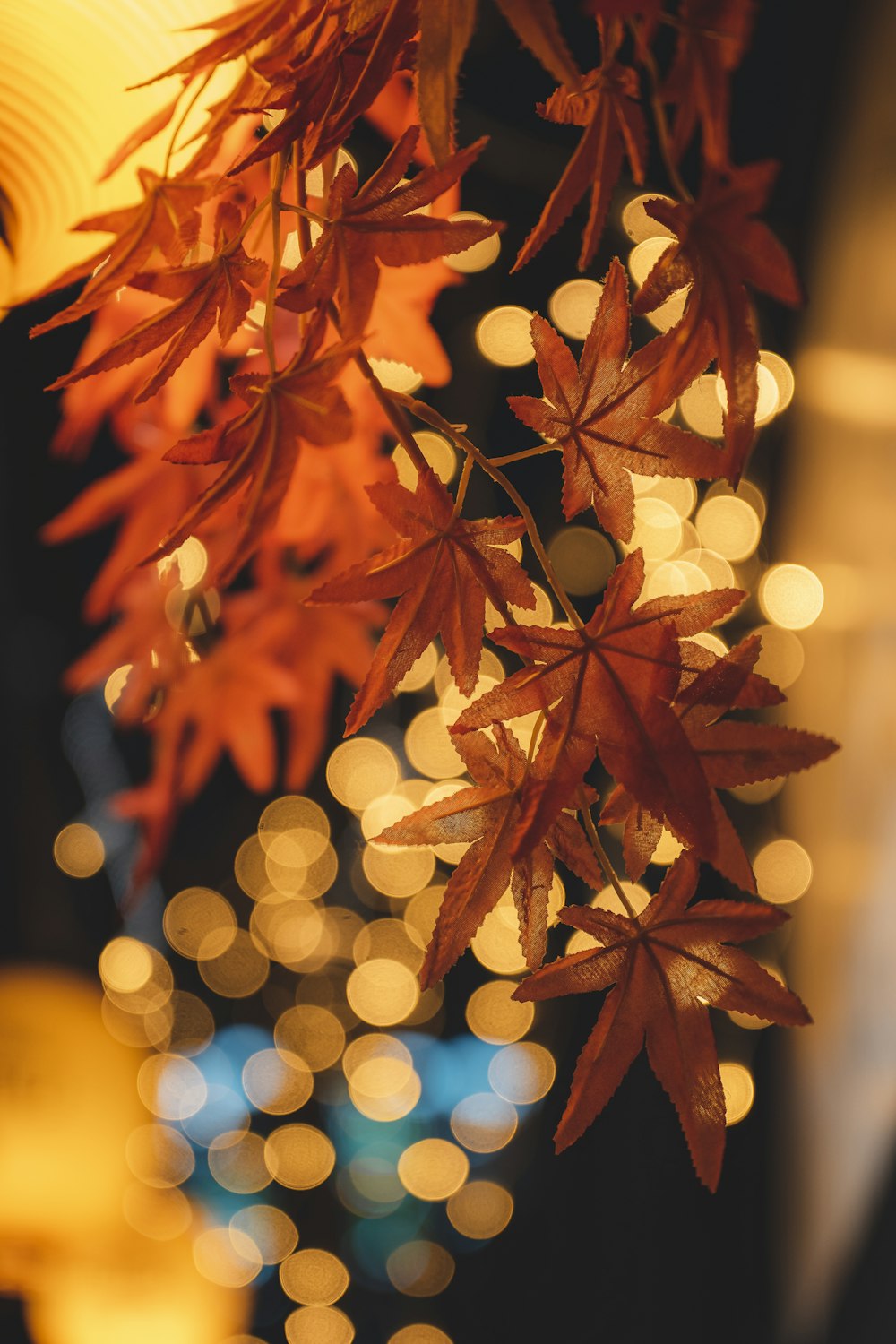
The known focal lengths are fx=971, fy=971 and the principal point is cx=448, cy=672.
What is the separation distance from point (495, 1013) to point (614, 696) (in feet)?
5.35

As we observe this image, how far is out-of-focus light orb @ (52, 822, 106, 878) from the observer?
192cm

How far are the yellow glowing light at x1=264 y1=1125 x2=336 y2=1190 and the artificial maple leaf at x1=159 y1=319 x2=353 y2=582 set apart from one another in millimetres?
1746

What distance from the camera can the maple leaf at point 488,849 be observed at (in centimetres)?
33

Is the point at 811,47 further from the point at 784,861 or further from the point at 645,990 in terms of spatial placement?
the point at 645,990

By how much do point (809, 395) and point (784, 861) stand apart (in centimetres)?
74

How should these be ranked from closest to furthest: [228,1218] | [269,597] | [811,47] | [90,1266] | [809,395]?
[269,597], [90,1266], [811,47], [809,395], [228,1218]

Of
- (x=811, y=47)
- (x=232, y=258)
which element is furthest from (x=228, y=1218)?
(x=811, y=47)

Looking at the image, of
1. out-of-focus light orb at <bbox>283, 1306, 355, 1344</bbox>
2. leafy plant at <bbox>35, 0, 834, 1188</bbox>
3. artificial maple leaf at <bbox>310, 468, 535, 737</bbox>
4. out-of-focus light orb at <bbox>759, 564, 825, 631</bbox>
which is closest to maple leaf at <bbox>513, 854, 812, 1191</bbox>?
leafy plant at <bbox>35, 0, 834, 1188</bbox>

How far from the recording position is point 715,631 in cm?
166

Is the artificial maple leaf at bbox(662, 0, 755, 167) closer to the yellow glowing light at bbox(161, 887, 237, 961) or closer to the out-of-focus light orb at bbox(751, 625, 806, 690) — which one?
the out-of-focus light orb at bbox(751, 625, 806, 690)

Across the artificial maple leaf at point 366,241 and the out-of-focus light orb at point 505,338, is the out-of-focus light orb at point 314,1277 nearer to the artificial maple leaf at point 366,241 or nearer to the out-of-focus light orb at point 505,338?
the out-of-focus light orb at point 505,338

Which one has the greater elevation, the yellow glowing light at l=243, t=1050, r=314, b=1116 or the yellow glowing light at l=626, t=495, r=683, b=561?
the yellow glowing light at l=626, t=495, r=683, b=561

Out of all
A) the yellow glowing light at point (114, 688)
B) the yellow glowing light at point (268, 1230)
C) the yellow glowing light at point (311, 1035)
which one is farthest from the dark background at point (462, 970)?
the yellow glowing light at point (114, 688)

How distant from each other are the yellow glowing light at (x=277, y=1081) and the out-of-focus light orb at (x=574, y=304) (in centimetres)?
142
